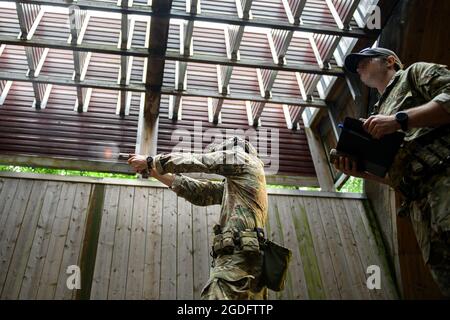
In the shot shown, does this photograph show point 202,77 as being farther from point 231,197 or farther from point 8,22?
point 231,197

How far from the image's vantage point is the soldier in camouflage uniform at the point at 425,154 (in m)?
2.41

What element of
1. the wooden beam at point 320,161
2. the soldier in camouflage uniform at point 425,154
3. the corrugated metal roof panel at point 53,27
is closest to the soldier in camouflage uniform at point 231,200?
the soldier in camouflage uniform at point 425,154

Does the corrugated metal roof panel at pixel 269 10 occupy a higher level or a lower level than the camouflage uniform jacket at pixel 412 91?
higher

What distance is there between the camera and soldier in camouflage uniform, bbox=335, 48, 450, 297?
7.90 feet

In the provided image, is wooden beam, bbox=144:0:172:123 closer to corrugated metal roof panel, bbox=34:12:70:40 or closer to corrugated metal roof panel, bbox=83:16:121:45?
corrugated metal roof panel, bbox=83:16:121:45

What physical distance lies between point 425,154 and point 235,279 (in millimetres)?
1304

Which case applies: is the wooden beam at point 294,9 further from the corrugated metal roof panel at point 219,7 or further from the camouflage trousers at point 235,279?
the camouflage trousers at point 235,279

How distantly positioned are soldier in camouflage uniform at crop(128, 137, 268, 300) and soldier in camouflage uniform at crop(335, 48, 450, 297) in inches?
32.7

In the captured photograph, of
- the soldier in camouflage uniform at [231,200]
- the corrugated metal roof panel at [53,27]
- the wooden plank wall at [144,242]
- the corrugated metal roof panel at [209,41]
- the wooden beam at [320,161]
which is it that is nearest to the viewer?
the soldier in camouflage uniform at [231,200]

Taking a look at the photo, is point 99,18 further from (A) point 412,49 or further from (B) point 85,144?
(A) point 412,49

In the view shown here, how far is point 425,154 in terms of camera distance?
99.6 inches

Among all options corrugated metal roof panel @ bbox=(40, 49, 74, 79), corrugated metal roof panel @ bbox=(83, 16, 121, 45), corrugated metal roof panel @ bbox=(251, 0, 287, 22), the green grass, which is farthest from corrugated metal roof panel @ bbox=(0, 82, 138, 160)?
corrugated metal roof panel @ bbox=(251, 0, 287, 22)

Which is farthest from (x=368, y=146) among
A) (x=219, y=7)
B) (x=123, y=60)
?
(x=123, y=60)

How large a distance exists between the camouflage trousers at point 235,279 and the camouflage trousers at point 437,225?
103 centimetres
